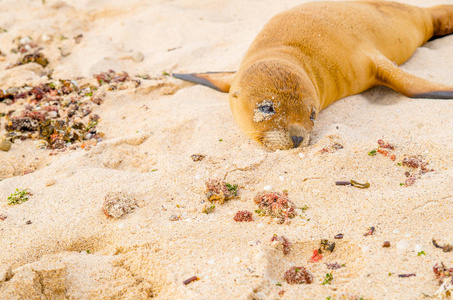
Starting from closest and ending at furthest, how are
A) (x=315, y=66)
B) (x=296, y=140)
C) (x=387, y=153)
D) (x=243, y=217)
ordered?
(x=243, y=217) → (x=387, y=153) → (x=296, y=140) → (x=315, y=66)

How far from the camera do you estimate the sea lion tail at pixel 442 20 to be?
6.71 meters

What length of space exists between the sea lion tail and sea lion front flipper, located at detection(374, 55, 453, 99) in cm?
233

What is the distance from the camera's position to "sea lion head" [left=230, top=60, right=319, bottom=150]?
12.3 feet

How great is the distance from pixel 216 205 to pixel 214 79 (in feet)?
8.41

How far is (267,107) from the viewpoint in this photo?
376 centimetres

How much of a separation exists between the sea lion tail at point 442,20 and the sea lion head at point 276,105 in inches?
159

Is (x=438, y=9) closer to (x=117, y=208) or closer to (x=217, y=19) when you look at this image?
(x=217, y=19)

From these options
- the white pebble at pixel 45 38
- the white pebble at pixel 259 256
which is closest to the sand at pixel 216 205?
the white pebble at pixel 259 256

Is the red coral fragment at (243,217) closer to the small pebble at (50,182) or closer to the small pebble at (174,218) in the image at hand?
the small pebble at (174,218)

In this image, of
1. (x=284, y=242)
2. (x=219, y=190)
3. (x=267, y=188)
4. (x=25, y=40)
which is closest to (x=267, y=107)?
(x=267, y=188)

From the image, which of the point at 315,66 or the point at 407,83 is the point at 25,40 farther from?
the point at 407,83

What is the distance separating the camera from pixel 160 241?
9.14ft

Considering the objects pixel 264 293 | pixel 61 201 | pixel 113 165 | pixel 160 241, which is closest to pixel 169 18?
pixel 113 165

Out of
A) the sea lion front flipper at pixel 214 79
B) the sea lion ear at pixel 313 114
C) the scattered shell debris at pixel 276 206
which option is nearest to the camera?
the scattered shell debris at pixel 276 206
